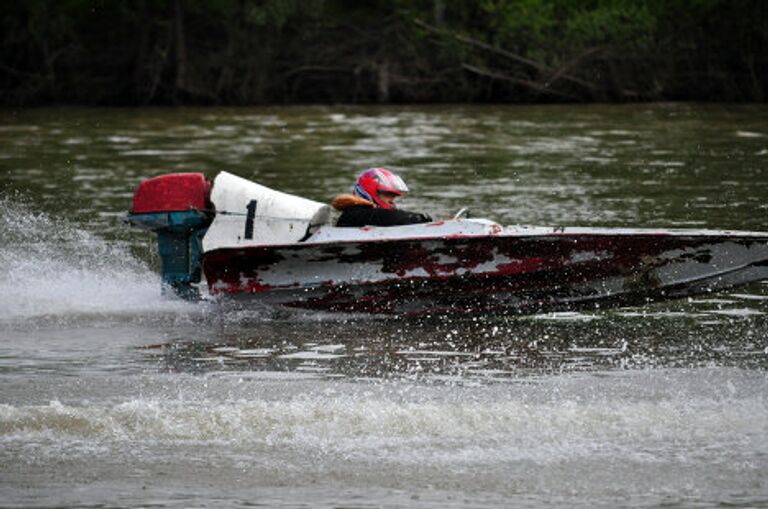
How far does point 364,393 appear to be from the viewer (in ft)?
30.7

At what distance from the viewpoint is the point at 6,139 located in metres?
32.3

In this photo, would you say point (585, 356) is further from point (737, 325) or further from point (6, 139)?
point (6, 139)

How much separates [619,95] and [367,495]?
34841 millimetres

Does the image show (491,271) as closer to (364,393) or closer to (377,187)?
(377,187)

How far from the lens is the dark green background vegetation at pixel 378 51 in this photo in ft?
138

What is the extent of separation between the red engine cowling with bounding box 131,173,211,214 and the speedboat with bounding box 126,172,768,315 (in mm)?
10

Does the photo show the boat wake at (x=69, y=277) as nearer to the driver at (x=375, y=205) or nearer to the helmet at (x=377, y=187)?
the driver at (x=375, y=205)

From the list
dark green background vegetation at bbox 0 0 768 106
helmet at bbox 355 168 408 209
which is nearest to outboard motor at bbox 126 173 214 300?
helmet at bbox 355 168 408 209

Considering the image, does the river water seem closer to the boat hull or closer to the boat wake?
the boat wake

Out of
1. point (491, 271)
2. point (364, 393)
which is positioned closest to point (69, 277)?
point (491, 271)

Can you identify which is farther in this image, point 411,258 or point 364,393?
point 411,258

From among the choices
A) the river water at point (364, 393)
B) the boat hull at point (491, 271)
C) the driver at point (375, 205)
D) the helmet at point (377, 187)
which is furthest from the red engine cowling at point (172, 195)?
the helmet at point (377, 187)

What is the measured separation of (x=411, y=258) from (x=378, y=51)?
33880mm

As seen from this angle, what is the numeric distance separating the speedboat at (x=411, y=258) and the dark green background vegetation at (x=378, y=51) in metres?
30.1
